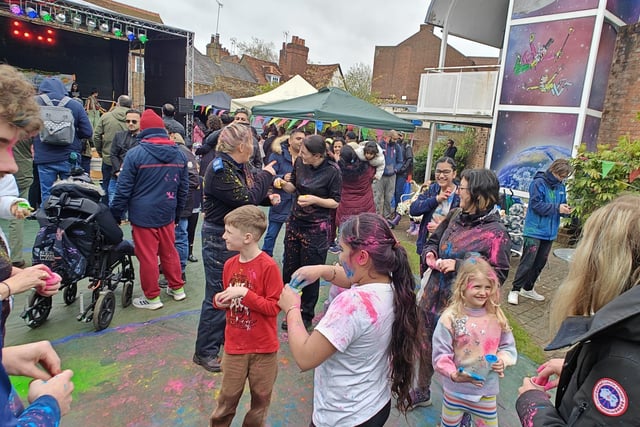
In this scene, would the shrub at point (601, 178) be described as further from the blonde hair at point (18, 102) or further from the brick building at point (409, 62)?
the brick building at point (409, 62)

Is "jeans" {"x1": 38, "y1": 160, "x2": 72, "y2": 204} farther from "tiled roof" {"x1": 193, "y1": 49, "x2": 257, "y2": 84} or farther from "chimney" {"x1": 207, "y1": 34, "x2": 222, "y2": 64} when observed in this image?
"chimney" {"x1": 207, "y1": 34, "x2": 222, "y2": 64}

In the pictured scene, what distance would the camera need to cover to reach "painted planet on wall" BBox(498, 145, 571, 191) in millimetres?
8469

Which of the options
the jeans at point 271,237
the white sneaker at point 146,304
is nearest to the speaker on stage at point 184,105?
the jeans at point 271,237

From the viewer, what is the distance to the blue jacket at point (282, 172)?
5688 mm

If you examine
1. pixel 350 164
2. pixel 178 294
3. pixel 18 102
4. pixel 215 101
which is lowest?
pixel 178 294

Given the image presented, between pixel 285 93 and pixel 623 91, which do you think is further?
pixel 285 93

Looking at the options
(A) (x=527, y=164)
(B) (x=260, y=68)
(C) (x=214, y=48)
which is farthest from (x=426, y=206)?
(B) (x=260, y=68)

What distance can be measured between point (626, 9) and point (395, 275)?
1030 centimetres

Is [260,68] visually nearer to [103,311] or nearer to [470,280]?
[103,311]

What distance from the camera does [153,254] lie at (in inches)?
153

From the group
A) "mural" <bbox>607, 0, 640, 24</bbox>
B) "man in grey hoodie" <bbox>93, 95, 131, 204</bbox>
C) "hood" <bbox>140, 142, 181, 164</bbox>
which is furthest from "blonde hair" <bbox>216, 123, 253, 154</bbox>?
"mural" <bbox>607, 0, 640, 24</bbox>

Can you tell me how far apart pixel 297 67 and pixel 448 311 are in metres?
37.5

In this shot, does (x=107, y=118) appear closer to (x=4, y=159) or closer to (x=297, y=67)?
(x=4, y=159)

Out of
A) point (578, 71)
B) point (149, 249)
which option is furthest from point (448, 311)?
point (578, 71)
